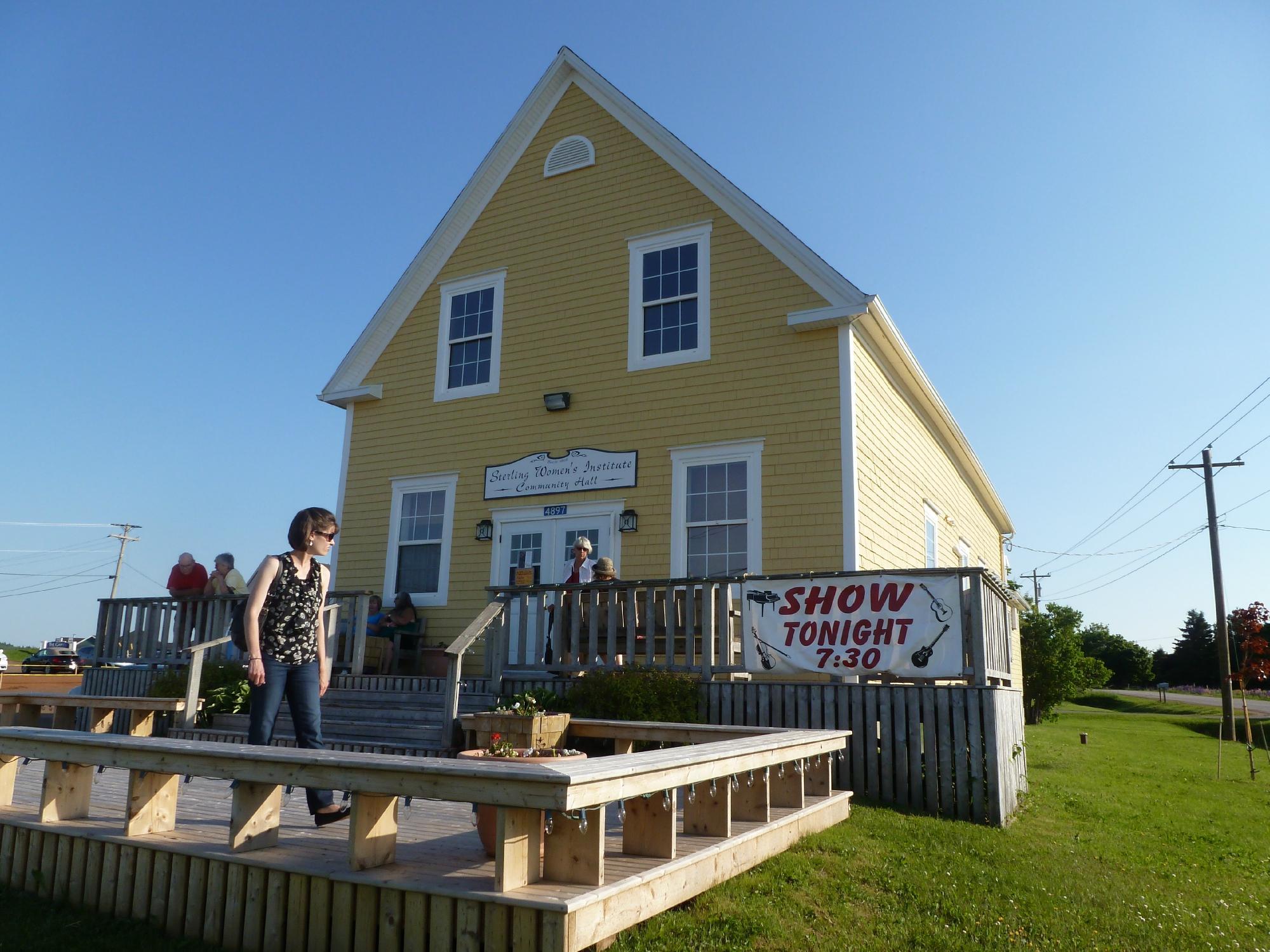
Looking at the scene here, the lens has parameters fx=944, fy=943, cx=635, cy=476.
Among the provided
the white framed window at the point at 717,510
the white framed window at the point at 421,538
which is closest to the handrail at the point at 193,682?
the white framed window at the point at 421,538

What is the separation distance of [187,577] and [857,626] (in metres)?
9.07

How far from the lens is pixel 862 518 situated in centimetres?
1097

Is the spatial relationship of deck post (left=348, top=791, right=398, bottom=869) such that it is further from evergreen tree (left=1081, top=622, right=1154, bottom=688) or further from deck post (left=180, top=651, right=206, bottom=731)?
evergreen tree (left=1081, top=622, right=1154, bottom=688)

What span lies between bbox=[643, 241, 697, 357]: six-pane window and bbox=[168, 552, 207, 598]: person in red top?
261 inches

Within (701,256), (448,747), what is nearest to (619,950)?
(448,747)

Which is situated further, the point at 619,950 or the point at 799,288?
the point at 799,288

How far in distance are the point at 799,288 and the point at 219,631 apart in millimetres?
8163

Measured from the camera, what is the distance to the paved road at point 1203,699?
38656 millimetres

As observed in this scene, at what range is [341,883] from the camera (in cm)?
376

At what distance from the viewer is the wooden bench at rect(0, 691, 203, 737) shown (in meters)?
8.98

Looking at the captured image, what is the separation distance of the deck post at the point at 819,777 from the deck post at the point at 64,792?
4373mm

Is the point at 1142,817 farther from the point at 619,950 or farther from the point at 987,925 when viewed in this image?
the point at 619,950

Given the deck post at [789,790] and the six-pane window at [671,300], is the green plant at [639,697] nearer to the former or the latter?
the deck post at [789,790]

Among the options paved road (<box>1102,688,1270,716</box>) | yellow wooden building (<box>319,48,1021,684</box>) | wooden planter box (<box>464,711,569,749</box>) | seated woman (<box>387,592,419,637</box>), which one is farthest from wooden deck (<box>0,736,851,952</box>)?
paved road (<box>1102,688,1270,716</box>)
